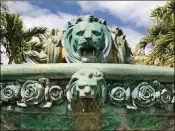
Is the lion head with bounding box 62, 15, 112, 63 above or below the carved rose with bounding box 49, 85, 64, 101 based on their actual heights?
above

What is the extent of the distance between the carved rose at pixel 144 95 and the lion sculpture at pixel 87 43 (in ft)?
1.98

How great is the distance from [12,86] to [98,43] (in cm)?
86

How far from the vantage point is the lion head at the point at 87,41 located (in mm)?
3855

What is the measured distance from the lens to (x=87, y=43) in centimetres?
386

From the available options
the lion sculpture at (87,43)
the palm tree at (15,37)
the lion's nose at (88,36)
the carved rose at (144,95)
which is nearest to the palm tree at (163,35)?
the palm tree at (15,37)

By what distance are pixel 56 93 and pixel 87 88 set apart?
1.12 feet

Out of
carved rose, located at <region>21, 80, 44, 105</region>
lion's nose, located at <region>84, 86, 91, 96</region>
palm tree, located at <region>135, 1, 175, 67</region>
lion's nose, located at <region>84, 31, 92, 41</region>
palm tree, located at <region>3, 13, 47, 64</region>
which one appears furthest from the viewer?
palm tree, located at <region>3, 13, 47, 64</region>

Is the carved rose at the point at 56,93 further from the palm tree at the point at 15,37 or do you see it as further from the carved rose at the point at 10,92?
the palm tree at the point at 15,37

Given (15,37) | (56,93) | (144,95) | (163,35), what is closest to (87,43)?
(56,93)

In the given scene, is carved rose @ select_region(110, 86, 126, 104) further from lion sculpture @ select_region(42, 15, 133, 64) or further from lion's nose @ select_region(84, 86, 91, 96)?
lion sculpture @ select_region(42, 15, 133, 64)

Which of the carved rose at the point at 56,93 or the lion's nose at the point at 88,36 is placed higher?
the lion's nose at the point at 88,36

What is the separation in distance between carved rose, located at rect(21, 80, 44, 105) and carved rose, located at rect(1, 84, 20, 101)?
0.26 feet

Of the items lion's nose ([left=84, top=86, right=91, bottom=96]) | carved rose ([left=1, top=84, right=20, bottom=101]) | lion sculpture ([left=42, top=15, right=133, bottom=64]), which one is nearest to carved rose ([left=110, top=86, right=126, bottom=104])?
lion's nose ([left=84, top=86, right=91, bottom=96])

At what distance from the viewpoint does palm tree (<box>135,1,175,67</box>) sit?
51.6 feet
